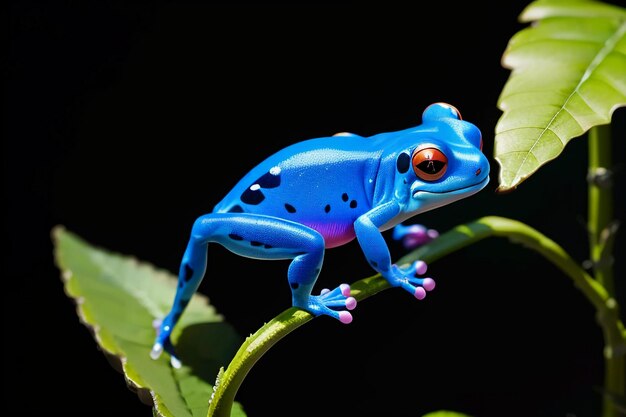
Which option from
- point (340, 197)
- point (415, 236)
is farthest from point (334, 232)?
point (415, 236)

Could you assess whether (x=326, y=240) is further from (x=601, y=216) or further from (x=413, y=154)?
(x=601, y=216)

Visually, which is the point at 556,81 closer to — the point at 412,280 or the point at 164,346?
the point at 412,280

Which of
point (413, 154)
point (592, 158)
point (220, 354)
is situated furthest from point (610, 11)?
point (220, 354)

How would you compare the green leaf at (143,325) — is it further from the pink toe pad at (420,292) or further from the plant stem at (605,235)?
the plant stem at (605,235)

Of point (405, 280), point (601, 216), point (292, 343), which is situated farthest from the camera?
point (292, 343)

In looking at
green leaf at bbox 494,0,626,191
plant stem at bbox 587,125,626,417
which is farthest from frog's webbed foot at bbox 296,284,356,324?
plant stem at bbox 587,125,626,417

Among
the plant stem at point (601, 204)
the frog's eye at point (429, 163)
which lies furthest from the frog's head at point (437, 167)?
the plant stem at point (601, 204)
